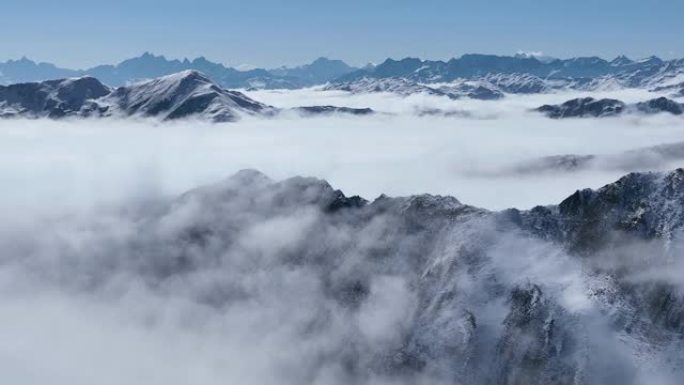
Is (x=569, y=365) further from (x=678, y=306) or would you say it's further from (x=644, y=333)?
(x=678, y=306)

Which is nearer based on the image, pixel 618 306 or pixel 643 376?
pixel 643 376

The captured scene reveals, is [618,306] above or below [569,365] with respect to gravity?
above

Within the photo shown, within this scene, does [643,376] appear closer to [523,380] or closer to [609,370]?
[609,370]

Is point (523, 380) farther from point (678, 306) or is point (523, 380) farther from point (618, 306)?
point (678, 306)

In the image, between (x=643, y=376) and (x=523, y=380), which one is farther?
(x=523, y=380)

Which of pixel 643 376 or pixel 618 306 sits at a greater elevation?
pixel 618 306

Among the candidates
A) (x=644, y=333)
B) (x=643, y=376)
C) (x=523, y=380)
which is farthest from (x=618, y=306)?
(x=523, y=380)

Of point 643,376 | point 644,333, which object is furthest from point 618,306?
point 643,376

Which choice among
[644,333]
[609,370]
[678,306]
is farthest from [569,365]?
[678,306]
